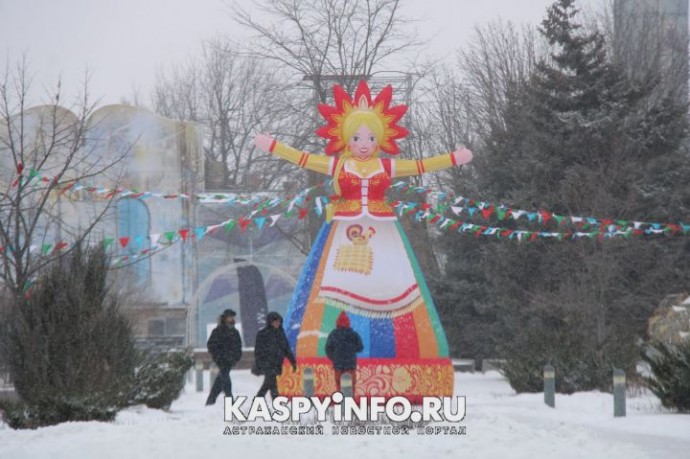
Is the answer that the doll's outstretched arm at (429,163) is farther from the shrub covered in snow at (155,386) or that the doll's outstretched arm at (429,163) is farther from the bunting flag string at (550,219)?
the shrub covered in snow at (155,386)

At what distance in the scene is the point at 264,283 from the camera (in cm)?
→ 4038

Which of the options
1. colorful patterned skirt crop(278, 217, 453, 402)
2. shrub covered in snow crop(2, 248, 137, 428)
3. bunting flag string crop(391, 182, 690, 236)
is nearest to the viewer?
shrub covered in snow crop(2, 248, 137, 428)

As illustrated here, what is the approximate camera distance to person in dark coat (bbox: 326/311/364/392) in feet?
49.8

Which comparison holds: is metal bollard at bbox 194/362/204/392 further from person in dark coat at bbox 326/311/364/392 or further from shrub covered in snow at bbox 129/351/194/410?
person in dark coat at bbox 326/311/364/392

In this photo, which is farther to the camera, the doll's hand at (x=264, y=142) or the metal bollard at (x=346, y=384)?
the doll's hand at (x=264, y=142)

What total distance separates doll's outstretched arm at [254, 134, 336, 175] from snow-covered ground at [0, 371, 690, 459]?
388 centimetres

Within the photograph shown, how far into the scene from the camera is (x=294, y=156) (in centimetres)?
1741

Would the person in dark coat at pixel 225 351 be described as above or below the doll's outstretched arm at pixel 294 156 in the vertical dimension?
below

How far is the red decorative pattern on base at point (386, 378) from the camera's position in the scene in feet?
53.9

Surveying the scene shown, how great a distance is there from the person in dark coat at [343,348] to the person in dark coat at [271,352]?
70 cm

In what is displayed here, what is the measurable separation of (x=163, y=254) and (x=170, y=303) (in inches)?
64.6

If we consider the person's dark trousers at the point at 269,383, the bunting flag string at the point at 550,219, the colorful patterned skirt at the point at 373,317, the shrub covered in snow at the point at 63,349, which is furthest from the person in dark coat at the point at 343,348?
the bunting flag string at the point at 550,219

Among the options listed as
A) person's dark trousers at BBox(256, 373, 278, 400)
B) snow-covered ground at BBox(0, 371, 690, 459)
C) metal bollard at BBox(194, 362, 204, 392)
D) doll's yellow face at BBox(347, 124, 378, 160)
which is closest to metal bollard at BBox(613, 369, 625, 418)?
snow-covered ground at BBox(0, 371, 690, 459)

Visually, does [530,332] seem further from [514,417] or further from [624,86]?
[624,86]
